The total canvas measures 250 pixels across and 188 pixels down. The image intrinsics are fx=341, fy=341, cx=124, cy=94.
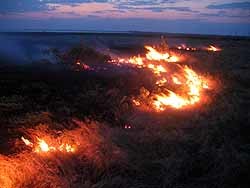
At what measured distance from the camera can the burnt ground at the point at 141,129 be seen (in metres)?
6.20

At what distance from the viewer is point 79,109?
36.2 ft

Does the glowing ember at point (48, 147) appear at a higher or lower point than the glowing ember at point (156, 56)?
lower

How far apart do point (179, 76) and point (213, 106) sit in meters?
5.03

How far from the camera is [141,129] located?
29.0 feet

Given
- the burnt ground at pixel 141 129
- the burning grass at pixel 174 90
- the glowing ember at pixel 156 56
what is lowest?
the burnt ground at pixel 141 129

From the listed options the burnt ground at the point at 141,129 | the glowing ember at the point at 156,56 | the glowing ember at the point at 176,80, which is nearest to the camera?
the burnt ground at the point at 141,129

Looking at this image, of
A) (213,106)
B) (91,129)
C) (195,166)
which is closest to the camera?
(195,166)

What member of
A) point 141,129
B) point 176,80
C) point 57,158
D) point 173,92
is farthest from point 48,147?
point 176,80

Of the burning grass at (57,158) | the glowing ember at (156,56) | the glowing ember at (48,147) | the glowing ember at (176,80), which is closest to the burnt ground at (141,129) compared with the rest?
the burning grass at (57,158)

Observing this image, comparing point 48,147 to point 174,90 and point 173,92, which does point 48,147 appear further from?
point 174,90

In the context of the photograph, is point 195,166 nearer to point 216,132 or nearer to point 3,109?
point 216,132

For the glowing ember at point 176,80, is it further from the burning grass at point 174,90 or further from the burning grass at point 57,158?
the burning grass at point 57,158

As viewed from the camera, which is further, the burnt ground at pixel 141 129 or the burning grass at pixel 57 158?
the burnt ground at pixel 141 129

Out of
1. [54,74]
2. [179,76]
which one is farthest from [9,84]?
[179,76]
